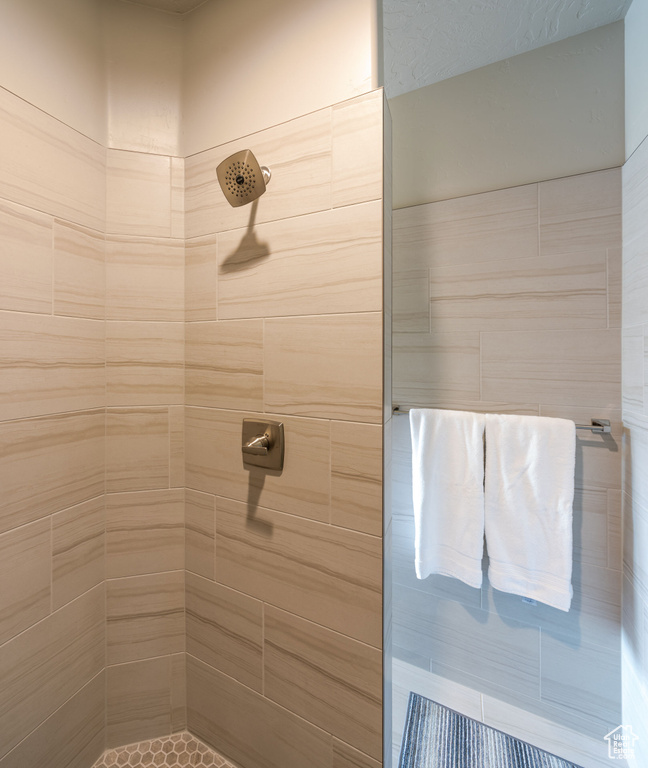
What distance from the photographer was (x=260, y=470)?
986mm

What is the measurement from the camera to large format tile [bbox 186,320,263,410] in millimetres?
986

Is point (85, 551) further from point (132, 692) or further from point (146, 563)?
point (132, 692)

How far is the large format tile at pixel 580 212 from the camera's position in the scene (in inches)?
44.0

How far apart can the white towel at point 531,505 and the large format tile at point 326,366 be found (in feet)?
1.90

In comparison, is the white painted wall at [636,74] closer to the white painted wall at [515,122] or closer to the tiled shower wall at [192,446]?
the white painted wall at [515,122]

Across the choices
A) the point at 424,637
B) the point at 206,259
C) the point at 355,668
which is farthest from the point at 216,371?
the point at 424,637

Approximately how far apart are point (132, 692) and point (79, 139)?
147 centimetres

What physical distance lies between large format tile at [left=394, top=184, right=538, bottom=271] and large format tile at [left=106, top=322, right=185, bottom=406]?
0.84 meters

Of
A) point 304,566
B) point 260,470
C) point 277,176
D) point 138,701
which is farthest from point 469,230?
point 138,701

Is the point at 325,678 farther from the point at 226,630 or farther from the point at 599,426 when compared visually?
the point at 599,426

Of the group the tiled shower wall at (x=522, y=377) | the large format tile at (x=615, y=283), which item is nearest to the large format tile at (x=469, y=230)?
the tiled shower wall at (x=522, y=377)

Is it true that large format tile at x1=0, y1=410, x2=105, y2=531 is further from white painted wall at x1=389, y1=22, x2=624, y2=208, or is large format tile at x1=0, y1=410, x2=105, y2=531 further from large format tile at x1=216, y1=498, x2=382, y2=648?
white painted wall at x1=389, y1=22, x2=624, y2=208

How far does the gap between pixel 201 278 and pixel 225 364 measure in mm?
250

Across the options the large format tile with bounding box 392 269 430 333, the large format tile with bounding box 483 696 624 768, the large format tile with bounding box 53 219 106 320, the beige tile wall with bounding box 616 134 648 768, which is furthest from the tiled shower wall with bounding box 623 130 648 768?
the large format tile with bounding box 53 219 106 320
